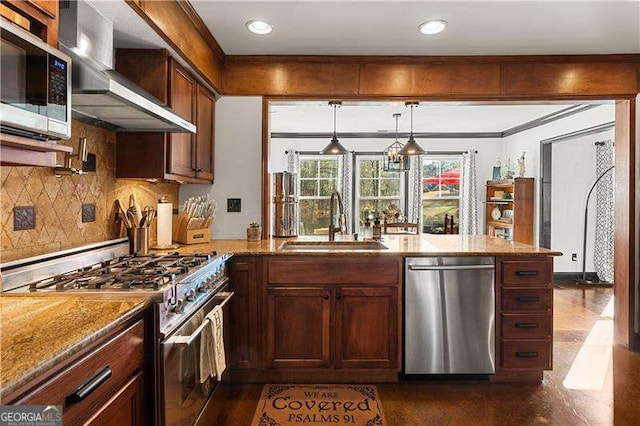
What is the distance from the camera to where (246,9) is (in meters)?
2.46

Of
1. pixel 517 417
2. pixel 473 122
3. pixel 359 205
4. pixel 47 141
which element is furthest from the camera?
pixel 359 205

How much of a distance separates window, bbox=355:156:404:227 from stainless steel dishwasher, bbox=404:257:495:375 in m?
4.97

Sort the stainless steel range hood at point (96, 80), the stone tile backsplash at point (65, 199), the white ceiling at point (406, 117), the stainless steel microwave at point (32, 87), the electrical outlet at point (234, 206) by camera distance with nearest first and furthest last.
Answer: the stainless steel microwave at point (32, 87)
the stainless steel range hood at point (96, 80)
the stone tile backsplash at point (65, 199)
the electrical outlet at point (234, 206)
the white ceiling at point (406, 117)

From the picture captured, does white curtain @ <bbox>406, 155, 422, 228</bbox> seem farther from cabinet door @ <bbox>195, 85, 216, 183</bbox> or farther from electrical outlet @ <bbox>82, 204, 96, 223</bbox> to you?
electrical outlet @ <bbox>82, 204, 96, 223</bbox>

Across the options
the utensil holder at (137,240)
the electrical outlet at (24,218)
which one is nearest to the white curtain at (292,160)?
the utensil holder at (137,240)

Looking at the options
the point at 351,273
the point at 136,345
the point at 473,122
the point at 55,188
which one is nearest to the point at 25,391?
the point at 136,345

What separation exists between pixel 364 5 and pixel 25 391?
2.41 metres

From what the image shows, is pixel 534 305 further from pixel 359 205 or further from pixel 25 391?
pixel 359 205

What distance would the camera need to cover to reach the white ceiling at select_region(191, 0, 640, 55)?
2.41 meters

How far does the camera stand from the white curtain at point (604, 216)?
5.86 metres

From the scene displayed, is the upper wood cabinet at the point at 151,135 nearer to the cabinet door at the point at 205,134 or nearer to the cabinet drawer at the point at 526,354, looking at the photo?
the cabinet door at the point at 205,134

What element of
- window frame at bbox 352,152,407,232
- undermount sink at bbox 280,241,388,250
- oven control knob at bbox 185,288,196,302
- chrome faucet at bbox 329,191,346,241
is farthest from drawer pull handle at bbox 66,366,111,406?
window frame at bbox 352,152,407,232

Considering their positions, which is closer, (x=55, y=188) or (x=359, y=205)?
(x=55, y=188)

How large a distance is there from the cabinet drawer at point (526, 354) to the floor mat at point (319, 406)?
2.98 ft
